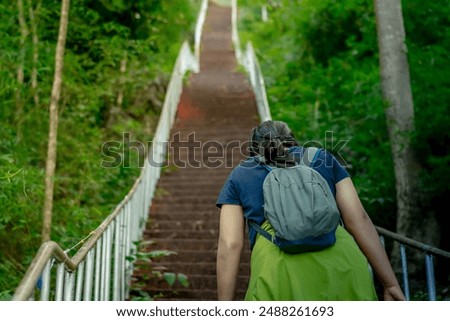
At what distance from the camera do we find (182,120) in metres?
A: 12.2

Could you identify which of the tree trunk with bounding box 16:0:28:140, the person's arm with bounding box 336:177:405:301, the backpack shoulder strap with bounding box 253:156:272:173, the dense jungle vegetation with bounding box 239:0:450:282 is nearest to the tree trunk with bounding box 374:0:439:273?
the dense jungle vegetation with bounding box 239:0:450:282

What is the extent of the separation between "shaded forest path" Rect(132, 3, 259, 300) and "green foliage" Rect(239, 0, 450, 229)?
1.06m

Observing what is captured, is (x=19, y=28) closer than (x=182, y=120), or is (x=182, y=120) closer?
(x=19, y=28)

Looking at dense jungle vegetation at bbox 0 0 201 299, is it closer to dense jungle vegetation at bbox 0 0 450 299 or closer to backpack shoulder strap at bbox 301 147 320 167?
dense jungle vegetation at bbox 0 0 450 299

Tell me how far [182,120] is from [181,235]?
5.23 metres

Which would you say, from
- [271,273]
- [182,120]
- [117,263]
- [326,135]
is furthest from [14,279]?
[182,120]

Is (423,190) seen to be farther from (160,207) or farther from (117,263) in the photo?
(160,207)

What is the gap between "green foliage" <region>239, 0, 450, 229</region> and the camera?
560 cm

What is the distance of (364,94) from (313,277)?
7.24 meters

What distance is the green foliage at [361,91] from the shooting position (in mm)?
5602

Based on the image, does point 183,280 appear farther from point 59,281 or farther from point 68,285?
point 59,281

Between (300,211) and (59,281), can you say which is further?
(59,281)

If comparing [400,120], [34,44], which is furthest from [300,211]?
[34,44]

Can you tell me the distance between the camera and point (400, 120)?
5.82 meters
